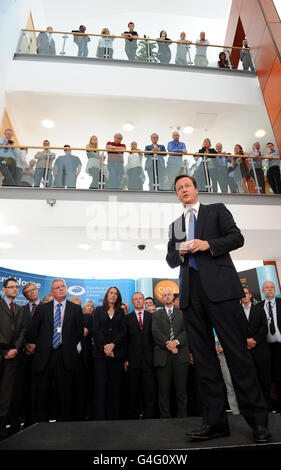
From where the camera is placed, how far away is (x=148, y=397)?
3.93 m

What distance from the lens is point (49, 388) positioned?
3330 millimetres

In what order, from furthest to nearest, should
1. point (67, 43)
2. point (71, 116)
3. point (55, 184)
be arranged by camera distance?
point (71, 116) → point (67, 43) → point (55, 184)

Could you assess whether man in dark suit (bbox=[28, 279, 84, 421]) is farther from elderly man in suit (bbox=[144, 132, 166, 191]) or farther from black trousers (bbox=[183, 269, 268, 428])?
elderly man in suit (bbox=[144, 132, 166, 191])

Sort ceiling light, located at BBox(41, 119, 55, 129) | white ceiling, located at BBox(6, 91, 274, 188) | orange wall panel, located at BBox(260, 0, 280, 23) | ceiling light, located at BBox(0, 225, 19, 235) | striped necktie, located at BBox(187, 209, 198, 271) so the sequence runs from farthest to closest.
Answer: ceiling light, located at BBox(41, 119, 55, 129), white ceiling, located at BBox(6, 91, 274, 188), orange wall panel, located at BBox(260, 0, 280, 23), ceiling light, located at BBox(0, 225, 19, 235), striped necktie, located at BBox(187, 209, 198, 271)

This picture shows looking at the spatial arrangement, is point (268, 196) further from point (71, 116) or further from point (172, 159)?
point (71, 116)

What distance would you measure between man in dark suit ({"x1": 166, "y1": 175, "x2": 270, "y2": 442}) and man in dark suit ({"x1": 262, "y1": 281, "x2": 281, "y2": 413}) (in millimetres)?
2975

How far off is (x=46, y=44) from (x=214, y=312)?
31.3 feet

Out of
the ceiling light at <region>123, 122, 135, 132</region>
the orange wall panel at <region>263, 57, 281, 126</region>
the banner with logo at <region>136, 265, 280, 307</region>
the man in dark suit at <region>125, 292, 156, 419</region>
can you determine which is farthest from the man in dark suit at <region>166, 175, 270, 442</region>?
the ceiling light at <region>123, 122, 135, 132</region>

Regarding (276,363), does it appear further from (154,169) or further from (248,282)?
(154,169)

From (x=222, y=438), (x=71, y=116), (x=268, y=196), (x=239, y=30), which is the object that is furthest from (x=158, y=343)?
(x=239, y=30)

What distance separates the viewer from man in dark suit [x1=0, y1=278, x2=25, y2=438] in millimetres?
3324

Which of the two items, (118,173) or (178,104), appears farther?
(178,104)

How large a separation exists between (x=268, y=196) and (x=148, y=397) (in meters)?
4.52

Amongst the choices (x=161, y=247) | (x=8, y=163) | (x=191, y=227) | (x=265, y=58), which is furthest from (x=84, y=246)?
(x=265, y=58)
